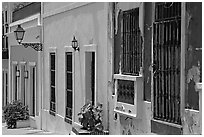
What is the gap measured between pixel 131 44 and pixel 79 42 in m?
1.26

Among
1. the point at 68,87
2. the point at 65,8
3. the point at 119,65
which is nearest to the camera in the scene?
the point at 119,65

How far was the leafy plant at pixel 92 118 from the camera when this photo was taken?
516 cm

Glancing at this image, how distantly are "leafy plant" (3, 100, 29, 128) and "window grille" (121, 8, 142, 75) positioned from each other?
2688 mm

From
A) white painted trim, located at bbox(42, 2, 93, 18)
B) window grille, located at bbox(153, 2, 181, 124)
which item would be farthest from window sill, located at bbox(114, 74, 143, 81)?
white painted trim, located at bbox(42, 2, 93, 18)

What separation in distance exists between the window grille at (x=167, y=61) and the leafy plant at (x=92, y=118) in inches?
41.6

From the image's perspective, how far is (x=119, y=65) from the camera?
478 cm

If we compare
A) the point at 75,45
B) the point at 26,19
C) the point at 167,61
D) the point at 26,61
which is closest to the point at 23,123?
the point at 26,61

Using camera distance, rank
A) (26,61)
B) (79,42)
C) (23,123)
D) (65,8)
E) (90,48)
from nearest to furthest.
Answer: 1. (90,48)
2. (79,42)
3. (65,8)
4. (23,123)
5. (26,61)

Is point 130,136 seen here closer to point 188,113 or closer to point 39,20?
point 188,113

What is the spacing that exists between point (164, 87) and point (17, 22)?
10.2ft

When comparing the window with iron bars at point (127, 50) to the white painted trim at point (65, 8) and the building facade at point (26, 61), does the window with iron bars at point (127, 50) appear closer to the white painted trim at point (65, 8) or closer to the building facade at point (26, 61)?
the white painted trim at point (65, 8)

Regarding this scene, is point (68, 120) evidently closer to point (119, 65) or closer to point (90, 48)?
point (90, 48)

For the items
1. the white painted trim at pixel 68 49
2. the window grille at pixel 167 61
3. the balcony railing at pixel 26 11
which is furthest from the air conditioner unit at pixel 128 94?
the balcony railing at pixel 26 11

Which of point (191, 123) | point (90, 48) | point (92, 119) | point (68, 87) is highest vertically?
point (90, 48)
